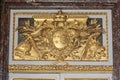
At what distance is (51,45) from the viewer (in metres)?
4.35

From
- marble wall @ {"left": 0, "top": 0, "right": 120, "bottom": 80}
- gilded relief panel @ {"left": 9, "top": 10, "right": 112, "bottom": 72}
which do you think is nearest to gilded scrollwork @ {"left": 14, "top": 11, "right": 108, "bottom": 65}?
gilded relief panel @ {"left": 9, "top": 10, "right": 112, "bottom": 72}

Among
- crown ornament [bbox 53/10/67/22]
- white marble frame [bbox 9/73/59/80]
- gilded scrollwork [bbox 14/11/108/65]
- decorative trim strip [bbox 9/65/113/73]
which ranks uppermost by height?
crown ornament [bbox 53/10/67/22]

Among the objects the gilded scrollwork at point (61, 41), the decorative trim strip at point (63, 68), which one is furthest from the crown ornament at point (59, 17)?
the decorative trim strip at point (63, 68)

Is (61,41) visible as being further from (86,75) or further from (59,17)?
(86,75)

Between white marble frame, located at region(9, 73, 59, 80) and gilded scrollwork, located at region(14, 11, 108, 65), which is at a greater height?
gilded scrollwork, located at region(14, 11, 108, 65)

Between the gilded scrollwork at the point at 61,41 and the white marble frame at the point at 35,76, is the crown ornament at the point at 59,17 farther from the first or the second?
the white marble frame at the point at 35,76

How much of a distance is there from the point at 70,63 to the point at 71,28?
1.21 ft

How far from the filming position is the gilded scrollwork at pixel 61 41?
14.2ft

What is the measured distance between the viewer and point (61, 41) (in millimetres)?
4348

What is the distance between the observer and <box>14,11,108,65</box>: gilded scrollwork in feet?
14.2

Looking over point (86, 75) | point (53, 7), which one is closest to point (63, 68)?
point (86, 75)

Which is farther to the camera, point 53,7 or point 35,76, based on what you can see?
point 53,7

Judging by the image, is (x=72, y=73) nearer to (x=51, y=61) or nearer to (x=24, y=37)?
(x=51, y=61)

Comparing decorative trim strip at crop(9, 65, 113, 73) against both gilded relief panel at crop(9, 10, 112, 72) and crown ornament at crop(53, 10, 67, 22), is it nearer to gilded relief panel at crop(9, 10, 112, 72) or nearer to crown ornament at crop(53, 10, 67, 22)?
gilded relief panel at crop(9, 10, 112, 72)
